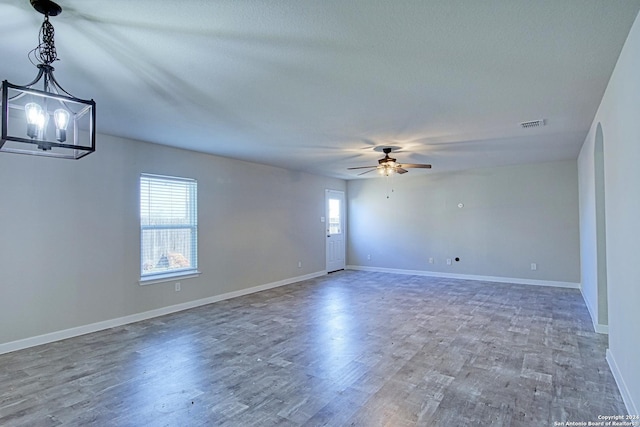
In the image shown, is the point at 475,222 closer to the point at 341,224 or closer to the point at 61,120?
the point at 341,224

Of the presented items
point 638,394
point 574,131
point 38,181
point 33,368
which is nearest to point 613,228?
point 638,394

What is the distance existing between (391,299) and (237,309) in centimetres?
251

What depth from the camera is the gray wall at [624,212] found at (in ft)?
6.82

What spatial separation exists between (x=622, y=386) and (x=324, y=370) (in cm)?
227

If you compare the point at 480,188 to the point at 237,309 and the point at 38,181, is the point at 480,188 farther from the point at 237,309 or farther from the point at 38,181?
the point at 38,181

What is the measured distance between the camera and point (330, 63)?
2467 mm

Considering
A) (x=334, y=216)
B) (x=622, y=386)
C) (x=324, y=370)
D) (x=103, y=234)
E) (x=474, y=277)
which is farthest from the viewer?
(x=334, y=216)

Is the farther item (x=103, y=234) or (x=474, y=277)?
(x=474, y=277)

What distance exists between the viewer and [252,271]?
6465mm

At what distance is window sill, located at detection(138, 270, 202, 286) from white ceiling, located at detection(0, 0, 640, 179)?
202 centimetres

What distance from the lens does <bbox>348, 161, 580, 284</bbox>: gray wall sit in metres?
6.58

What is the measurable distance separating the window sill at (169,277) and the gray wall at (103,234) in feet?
0.25

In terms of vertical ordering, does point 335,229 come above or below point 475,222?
below

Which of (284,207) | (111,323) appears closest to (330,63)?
(111,323)
